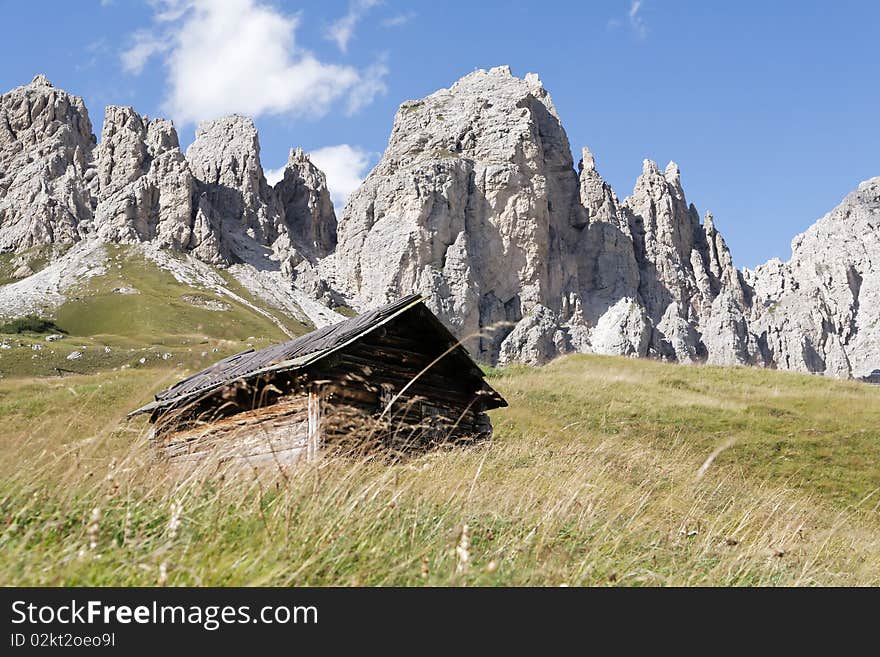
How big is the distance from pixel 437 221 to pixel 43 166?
92.7 m

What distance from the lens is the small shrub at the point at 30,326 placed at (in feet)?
351

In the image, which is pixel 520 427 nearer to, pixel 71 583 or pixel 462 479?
pixel 462 479

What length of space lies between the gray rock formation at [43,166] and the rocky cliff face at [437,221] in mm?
426

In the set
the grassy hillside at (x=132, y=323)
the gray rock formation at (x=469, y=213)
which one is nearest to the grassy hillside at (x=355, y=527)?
the grassy hillside at (x=132, y=323)

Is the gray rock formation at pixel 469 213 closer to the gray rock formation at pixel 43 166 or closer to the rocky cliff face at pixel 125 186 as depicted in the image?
the rocky cliff face at pixel 125 186

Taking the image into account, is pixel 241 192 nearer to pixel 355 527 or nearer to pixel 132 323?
pixel 132 323

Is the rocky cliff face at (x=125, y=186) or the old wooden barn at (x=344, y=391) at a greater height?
the rocky cliff face at (x=125, y=186)

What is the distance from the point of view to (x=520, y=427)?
81.0 feet

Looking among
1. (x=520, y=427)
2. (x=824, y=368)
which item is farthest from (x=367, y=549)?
(x=824, y=368)

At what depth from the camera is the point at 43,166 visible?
176 meters

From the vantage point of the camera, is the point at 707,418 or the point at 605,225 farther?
the point at 605,225

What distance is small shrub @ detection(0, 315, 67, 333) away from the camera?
107125 millimetres
